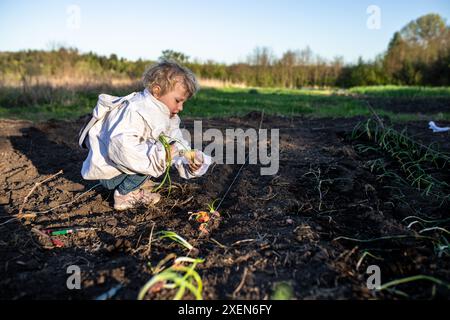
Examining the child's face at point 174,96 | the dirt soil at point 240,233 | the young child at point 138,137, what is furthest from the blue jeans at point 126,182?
the child's face at point 174,96

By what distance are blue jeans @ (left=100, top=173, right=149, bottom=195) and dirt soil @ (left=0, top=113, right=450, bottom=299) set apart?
18 centimetres

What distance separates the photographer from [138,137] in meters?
2.64

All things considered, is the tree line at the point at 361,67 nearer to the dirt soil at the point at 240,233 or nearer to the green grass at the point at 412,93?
the green grass at the point at 412,93

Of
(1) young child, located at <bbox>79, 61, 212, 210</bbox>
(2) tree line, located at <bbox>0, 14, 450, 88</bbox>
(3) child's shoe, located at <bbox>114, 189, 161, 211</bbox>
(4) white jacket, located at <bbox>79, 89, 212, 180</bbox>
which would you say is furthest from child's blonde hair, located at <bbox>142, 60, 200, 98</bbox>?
(2) tree line, located at <bbox>0, 14, 450, 88</bbox>

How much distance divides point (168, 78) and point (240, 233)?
1.30 metres

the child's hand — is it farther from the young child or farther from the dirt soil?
the dirt soil

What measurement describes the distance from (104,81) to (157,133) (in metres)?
11.2

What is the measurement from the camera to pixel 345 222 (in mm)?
2406

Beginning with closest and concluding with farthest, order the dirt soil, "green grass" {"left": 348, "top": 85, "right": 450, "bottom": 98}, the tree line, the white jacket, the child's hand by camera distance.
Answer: the dirt soil → the white jacket → the child's hand → "green grass" {"left": 348, "top": 85, "right": 450, "bottom": 98} → the tree line

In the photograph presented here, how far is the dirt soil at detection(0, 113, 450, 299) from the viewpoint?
1692 millimetres

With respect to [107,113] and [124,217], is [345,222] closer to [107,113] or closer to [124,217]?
[124,217]

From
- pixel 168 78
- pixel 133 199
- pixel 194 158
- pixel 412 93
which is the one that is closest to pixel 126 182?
pixel 133 199

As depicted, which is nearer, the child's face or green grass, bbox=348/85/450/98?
the child's face

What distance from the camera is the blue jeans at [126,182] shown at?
2.81 m
